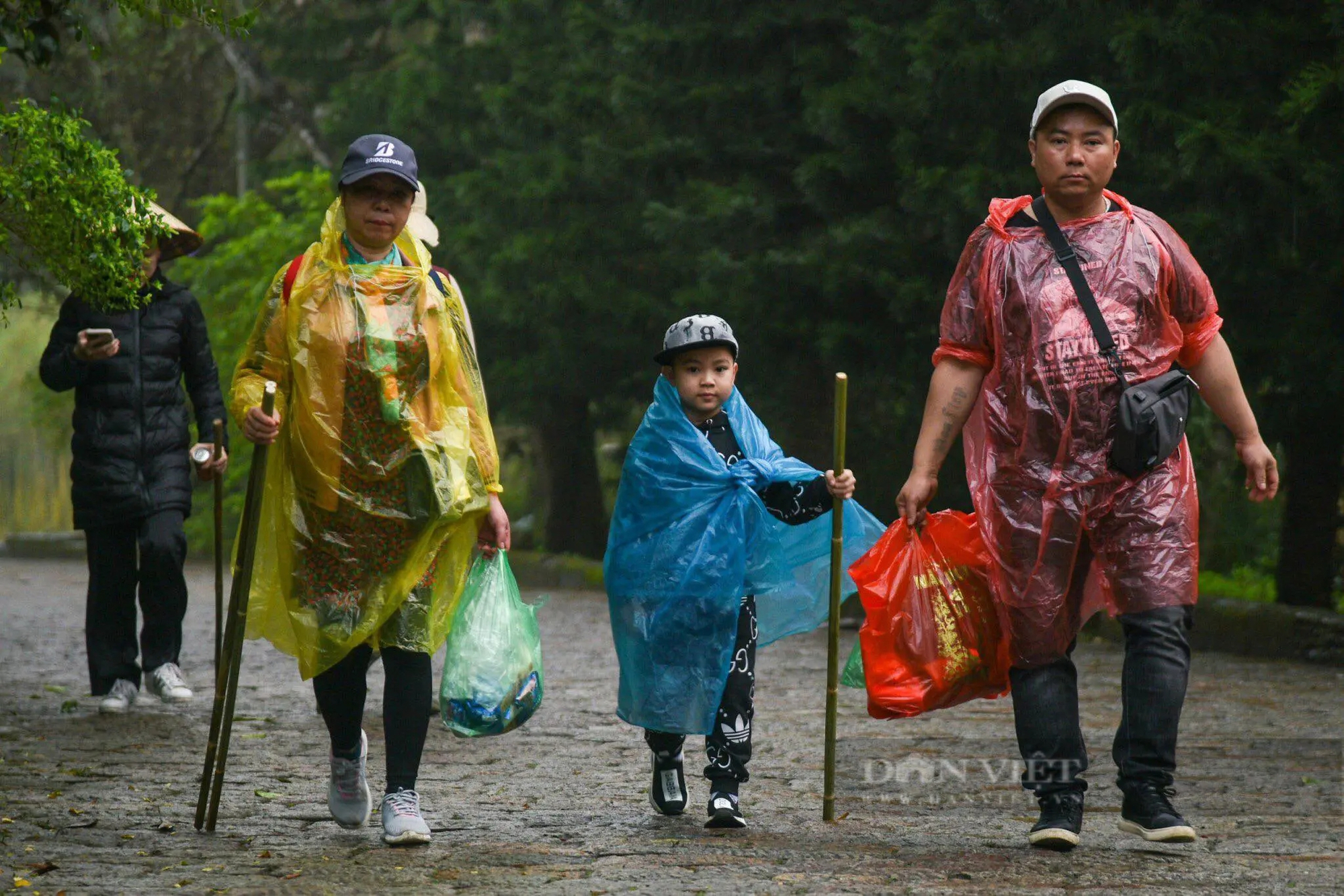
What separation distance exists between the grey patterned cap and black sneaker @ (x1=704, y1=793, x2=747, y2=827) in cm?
133

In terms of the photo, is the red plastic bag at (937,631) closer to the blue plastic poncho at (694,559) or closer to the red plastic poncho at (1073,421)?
the red plastic poncho at (1073,421)

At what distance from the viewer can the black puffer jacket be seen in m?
8.37

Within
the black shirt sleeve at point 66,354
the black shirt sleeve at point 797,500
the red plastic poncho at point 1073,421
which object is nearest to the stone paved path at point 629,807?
the red plastic poncho at point 1073,421

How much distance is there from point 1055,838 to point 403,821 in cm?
175

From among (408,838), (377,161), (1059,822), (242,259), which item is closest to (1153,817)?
(1059,822)

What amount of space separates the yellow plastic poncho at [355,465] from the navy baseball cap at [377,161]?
0.76 feet

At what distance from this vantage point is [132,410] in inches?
333

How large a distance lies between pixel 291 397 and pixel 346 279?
0.37m

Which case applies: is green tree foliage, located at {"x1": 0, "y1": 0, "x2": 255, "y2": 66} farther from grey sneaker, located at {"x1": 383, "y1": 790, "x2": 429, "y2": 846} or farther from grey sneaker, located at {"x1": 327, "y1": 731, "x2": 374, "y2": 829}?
grey sneaker, located at {"x1": 383, "y1": 790, "x2": 429, "y2": 846}

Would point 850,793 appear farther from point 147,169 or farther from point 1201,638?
point 147,169

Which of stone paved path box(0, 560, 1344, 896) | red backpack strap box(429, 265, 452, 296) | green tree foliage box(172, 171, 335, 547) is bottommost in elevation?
stone paved path box(0, 560, 1344, 896)

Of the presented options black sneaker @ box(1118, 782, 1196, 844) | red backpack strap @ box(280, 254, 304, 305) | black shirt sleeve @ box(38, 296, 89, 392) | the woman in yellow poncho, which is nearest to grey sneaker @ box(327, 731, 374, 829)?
the woman in yellow poncho

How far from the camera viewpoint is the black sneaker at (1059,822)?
17.4 feet

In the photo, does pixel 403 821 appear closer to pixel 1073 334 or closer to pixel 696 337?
pixel 696 337
